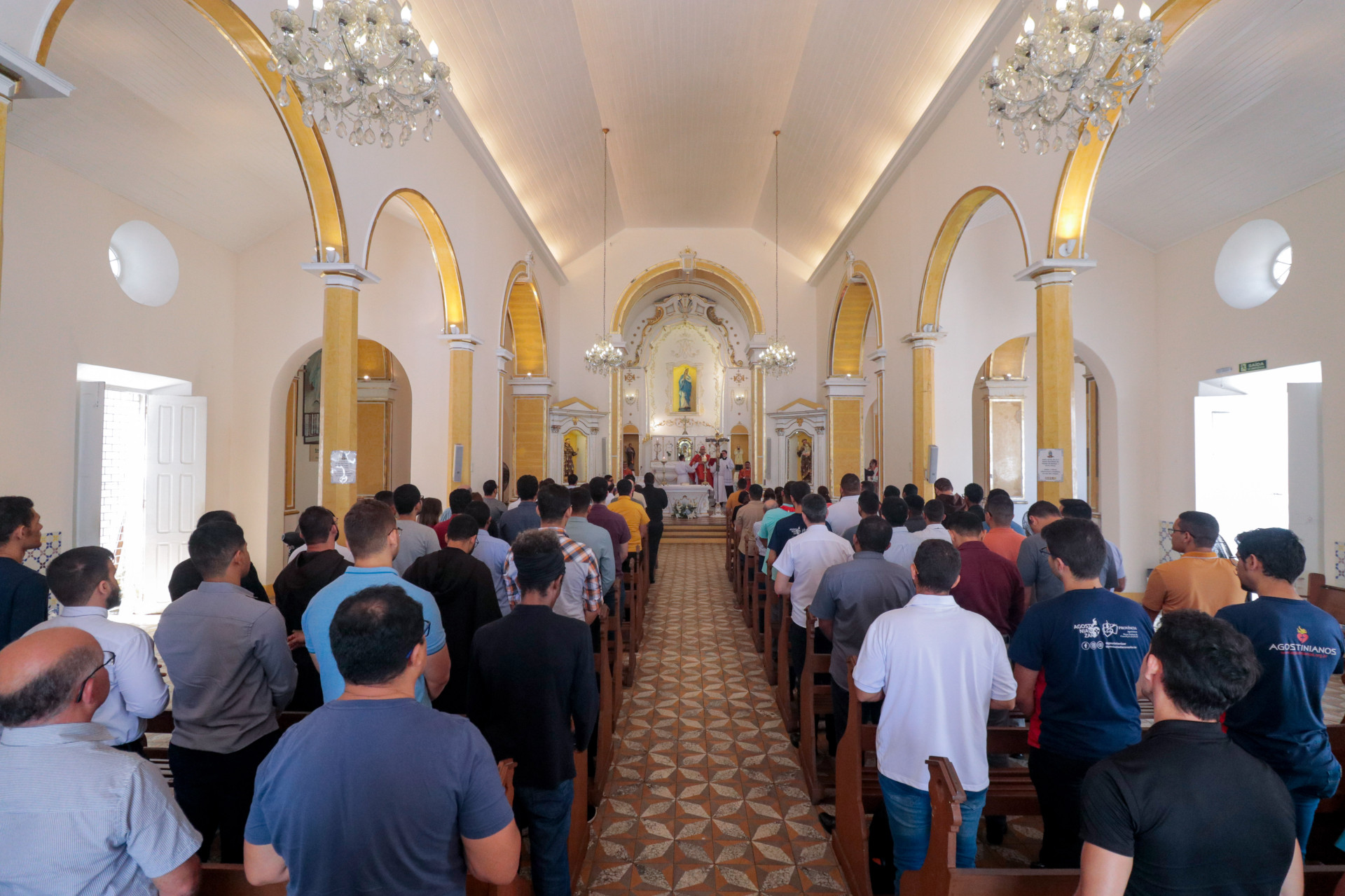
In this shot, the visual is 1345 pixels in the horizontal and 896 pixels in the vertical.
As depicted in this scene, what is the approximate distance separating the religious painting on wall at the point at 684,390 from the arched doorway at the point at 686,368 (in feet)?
0.07

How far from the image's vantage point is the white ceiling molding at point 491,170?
9102 millimetres

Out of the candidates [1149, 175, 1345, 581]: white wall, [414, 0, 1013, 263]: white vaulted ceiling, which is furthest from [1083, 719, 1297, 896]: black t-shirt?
[414, 0, 1013, 263]: white vaulted ceiling

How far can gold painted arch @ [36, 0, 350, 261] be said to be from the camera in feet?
17.0

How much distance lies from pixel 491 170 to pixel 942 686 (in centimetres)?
1028

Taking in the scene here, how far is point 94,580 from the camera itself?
2.42m

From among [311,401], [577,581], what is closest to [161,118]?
[311,401]

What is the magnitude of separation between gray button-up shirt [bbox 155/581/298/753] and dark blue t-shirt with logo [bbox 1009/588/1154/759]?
266 centimetres

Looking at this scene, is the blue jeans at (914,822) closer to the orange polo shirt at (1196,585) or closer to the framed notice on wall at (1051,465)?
the orange polo shirt at (1196,585)

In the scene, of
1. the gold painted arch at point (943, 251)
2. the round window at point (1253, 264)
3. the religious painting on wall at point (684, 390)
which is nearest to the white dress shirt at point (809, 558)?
the gold painted arch at point (943, 251)

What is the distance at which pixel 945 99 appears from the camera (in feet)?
28.3

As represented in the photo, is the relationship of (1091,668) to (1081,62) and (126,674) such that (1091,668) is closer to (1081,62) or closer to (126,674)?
(126,674)

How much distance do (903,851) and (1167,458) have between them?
8843mm

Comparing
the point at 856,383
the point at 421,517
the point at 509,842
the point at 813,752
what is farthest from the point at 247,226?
the point at 856,383

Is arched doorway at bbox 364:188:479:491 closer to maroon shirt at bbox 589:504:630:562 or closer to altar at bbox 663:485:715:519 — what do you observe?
maroon shirt at bbox 589:504:630:562
